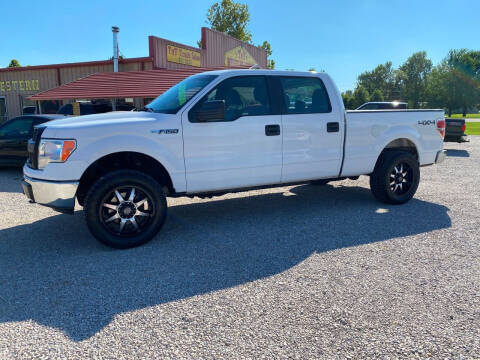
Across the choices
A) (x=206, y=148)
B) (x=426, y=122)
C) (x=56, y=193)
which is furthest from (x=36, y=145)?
(x=426, y=122)

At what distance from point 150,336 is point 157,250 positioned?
5.60ft

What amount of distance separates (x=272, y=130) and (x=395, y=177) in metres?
2.45

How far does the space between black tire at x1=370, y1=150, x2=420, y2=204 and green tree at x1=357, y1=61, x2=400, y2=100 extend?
98.1 metres

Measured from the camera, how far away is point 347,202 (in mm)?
6406

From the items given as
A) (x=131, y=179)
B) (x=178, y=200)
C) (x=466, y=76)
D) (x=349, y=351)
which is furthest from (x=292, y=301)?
(x=466, y=76)

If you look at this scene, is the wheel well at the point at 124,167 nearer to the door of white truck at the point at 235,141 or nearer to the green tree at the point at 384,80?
the door of white truck at the point at 235,141

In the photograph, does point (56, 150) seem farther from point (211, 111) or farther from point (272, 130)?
point (272, 130)

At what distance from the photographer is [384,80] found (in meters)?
99.4

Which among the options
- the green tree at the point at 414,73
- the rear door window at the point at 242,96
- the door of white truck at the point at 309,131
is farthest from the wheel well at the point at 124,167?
the green tree at the point at 414,73

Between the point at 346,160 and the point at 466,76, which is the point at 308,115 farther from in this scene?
the point at 466,76

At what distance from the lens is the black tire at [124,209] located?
418 centimetres

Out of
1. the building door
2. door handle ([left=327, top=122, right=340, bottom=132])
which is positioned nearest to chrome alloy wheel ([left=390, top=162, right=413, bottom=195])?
door handle ([left=327, top=122, right=340, bottom=132])

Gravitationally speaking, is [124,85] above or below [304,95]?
above

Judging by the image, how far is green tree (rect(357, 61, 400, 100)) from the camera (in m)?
97.4
